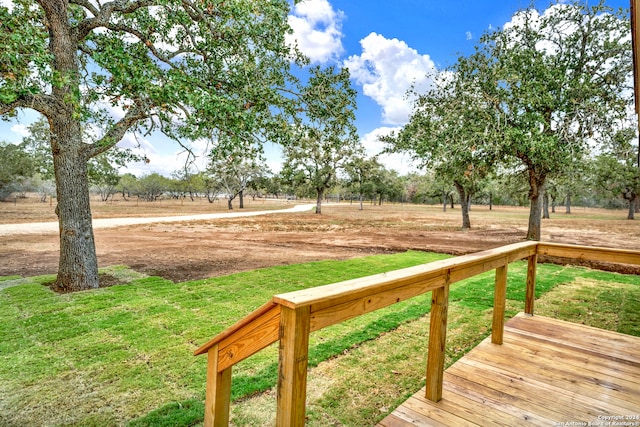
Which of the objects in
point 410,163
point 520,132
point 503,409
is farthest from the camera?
point 410,163

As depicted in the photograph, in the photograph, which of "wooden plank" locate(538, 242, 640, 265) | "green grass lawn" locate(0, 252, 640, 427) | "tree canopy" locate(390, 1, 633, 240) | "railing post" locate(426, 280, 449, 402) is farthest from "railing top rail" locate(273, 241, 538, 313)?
"tree canopy" locate(390, 1, 633, 240)

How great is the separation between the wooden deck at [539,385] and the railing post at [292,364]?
1.10 metres

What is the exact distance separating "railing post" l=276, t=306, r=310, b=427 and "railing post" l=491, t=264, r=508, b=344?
103 inches

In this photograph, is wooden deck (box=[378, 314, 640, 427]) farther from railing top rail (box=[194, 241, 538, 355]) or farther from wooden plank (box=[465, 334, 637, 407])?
railing top rail (box=[194, 241, 538, 355])

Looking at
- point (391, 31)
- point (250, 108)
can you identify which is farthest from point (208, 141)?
point (391, 31)

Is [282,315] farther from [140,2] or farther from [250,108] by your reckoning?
[140,2]

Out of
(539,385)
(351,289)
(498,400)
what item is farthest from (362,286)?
(539,385)

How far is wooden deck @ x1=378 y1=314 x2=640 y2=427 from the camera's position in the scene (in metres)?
2.26

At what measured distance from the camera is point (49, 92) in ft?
18.9

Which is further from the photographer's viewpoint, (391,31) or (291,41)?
(391,31)

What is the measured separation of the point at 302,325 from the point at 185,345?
3.15m

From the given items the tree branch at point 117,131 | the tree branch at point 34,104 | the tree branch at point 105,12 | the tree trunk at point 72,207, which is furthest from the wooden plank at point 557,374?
the tree branch at point 105,12

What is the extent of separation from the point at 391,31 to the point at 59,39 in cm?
1032

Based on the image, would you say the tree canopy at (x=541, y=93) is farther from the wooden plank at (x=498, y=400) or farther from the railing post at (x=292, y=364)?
the railing post at (x=292, y=364)
